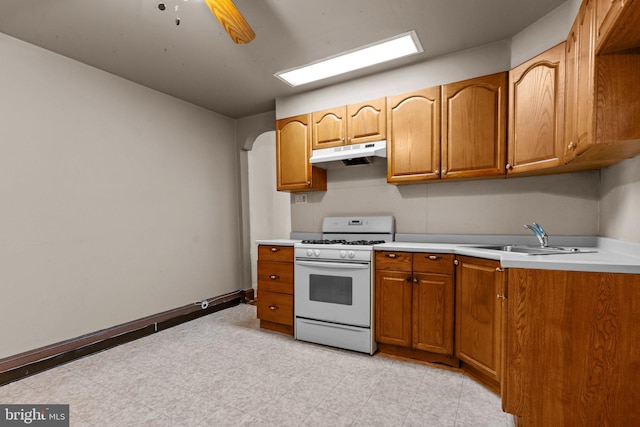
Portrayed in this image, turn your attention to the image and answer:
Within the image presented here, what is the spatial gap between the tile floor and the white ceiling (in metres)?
2.48

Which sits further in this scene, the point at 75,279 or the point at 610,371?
the point at 75,279

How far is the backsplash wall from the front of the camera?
229 cm

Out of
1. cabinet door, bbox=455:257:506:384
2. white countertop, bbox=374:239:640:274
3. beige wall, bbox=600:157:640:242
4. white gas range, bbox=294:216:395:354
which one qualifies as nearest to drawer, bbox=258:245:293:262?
white gas range, bbox=294:216:395:354

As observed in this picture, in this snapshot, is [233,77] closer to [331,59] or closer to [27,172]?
[331,59]

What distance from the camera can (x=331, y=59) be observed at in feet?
8.57

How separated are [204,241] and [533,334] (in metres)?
3.32

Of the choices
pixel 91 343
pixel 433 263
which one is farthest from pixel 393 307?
pixel 91 343

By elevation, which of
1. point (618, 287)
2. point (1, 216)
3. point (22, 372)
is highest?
point (1, 216)

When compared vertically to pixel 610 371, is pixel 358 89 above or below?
above

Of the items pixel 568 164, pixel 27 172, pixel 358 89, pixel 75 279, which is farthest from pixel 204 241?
pixel 568 164

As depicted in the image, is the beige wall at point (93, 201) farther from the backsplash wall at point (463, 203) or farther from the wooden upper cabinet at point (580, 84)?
the wooden upper cabinet at point (580, 84)

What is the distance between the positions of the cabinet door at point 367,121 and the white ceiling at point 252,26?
32 centimetres

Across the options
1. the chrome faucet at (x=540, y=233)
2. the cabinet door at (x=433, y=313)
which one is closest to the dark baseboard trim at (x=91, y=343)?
the cabinet door at (x=433, y=313)

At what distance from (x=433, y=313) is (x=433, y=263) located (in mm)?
375
